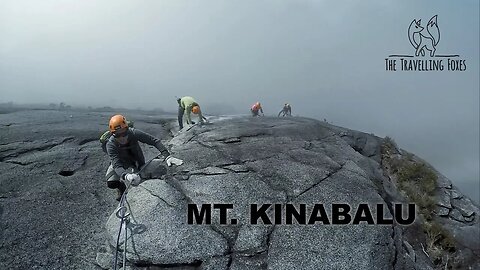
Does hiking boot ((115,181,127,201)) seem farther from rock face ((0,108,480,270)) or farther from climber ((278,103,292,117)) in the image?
climber ((278,103,292,117))

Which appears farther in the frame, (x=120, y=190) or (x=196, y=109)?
(x=196, y=109)

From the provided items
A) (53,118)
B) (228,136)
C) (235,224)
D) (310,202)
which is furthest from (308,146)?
(53,118)

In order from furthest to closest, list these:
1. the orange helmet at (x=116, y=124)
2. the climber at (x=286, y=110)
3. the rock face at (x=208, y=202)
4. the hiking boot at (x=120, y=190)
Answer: the climber at (x=286, y=110) → the hiking boot at (x=120, y=190) → the orange helmet at (x=116, y=124) → the rock face at (x=208, y=202)

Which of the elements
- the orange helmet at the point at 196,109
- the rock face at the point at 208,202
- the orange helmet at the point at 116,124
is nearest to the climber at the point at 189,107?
the orange helmet at the point at 196,109

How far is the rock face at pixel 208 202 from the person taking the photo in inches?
289

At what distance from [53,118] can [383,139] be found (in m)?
15.4

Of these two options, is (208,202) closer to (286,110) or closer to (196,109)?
(196,109)

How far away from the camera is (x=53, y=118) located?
16.9 m

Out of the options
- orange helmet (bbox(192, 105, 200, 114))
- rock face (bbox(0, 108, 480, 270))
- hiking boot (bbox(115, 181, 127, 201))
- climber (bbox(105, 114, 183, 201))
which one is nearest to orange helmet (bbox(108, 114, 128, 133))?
climber (bbox(105, 114, 183, 201))

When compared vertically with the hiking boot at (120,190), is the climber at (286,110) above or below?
above

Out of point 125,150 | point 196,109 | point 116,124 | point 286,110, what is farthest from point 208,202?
point 286,110

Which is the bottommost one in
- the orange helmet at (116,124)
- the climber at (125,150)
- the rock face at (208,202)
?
the rock face at (208,202)

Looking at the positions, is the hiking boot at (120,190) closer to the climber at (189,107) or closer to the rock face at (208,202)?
the rock face at (208,202)

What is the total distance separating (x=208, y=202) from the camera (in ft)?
28.5
